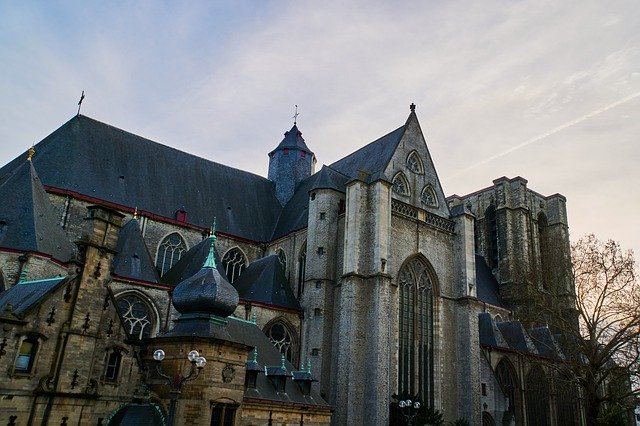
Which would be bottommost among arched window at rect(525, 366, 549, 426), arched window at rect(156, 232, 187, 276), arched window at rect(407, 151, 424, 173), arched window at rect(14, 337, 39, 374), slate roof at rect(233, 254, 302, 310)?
arched window at rect(14, 337, 39, 374)

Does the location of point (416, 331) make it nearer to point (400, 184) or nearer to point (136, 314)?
point (400, 184)

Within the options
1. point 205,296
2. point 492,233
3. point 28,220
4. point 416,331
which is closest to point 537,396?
point 416,331

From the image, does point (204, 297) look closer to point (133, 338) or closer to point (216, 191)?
point (133, 338)

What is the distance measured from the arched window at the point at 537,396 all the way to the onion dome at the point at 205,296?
845 inches

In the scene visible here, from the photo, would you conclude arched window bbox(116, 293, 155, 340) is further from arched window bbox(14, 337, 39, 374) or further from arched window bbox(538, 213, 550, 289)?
arched window bbox(538, 213, 550, 289)

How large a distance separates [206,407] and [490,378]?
1828 cm

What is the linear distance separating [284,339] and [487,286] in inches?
723

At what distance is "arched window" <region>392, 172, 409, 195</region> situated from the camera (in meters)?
24.3

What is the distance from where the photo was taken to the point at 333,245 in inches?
902

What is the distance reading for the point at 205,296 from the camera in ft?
38.7

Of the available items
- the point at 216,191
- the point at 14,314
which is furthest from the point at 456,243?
the point at 14,314

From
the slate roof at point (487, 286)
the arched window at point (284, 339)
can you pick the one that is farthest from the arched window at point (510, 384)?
the arched window at point (284, 339)

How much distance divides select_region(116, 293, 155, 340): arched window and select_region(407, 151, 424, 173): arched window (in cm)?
1310

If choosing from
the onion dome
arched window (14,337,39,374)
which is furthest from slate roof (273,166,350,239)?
arched window (14,337,39,374)
